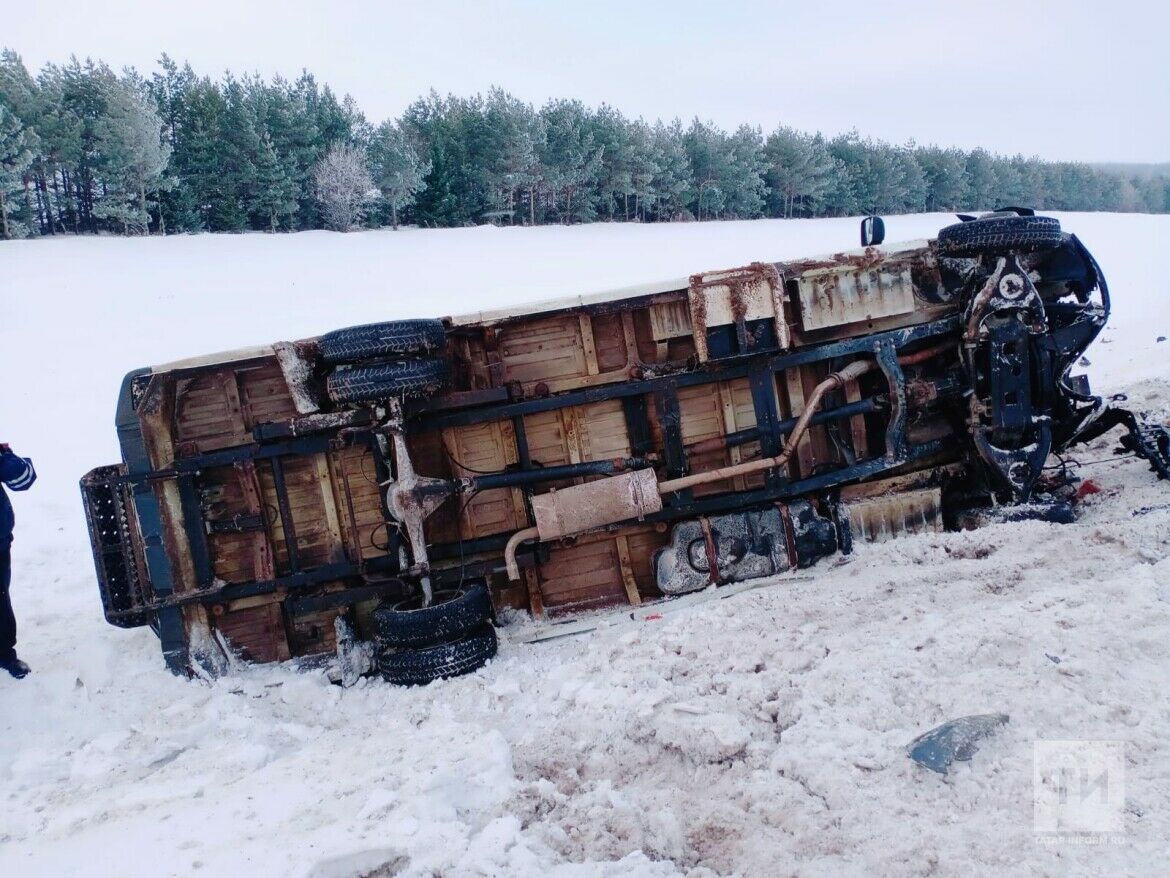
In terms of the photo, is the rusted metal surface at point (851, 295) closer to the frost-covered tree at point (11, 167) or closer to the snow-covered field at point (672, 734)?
the snow-covered field at point (672, 734)

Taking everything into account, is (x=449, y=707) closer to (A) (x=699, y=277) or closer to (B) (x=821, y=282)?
(A) (x=699, y=277)

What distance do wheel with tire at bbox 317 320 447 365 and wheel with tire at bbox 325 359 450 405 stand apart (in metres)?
0.07

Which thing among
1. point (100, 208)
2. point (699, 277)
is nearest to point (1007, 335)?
point (699, 277)

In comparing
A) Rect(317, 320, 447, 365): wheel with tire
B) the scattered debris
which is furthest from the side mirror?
the scattered debris

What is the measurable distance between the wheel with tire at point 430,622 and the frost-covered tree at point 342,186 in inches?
1452

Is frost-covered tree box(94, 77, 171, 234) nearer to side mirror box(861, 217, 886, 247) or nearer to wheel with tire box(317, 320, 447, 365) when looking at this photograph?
wheel with tire box(317, 320, 447, 365)

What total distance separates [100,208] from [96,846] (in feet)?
122

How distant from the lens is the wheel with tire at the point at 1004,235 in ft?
16.3

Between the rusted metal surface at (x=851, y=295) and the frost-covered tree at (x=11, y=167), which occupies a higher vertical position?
the frost-covered tree at (x=11, y=167)

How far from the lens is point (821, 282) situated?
16.9 feet

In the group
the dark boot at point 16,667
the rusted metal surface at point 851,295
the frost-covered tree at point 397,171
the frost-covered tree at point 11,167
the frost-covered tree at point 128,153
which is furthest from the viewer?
the frost-covered tree at point 397,171

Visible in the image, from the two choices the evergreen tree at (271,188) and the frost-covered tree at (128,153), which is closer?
the frost-covered tree at (128,153)

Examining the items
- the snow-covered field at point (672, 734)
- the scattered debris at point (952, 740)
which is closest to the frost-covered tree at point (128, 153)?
the snow-covered field at point (672, 734)

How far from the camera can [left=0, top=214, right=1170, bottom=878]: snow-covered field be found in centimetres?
241
